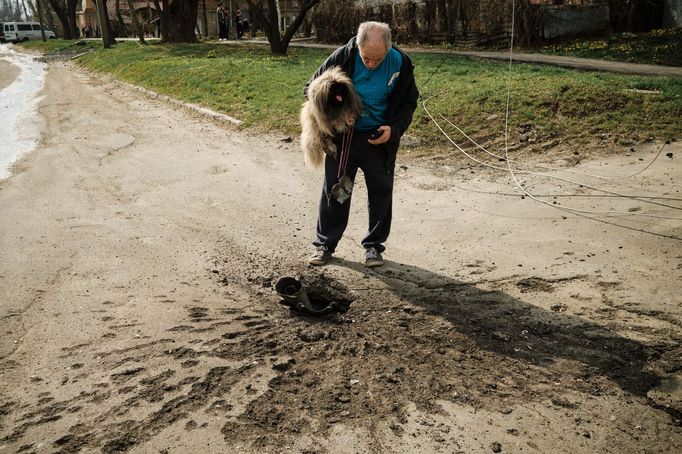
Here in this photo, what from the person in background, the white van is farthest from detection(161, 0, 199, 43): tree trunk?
the white van

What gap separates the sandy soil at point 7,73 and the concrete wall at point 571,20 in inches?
726

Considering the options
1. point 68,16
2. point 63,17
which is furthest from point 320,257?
point 63,17

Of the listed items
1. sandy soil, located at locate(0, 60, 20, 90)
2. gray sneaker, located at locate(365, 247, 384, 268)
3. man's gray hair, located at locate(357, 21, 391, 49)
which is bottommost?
gray sneaker, located at locate(365, 247, 384, 268)

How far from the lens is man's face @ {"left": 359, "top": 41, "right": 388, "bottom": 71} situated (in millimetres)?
4418

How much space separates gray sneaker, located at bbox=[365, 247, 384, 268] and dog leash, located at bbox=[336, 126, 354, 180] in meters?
0.72

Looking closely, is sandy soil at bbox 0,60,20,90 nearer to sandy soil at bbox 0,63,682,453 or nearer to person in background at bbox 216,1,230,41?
person in background at bbox 216,1,230,41

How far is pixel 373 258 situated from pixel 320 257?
46 centimetres

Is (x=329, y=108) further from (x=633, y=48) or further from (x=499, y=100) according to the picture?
(x=633, y=48)

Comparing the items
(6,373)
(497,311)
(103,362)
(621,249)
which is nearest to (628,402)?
(497,311)

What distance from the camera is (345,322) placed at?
13.8 ft

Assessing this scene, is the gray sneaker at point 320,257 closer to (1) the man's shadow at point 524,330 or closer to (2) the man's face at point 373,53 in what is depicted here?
(1) the man's shadow at point 524,330

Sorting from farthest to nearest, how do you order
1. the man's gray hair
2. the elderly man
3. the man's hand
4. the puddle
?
the puddle, the man's hand, the elderly man, the man's gray hair

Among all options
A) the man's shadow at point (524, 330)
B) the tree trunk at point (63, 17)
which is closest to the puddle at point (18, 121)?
the man's shadow at point (524, 330)

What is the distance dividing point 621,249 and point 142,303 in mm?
4074
